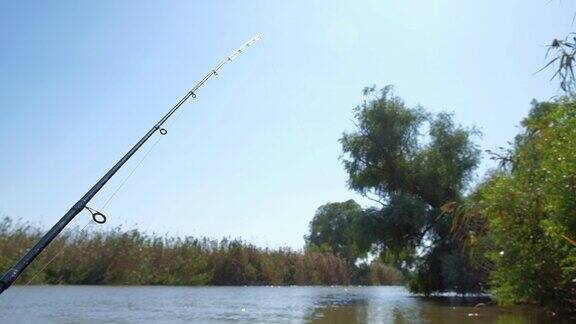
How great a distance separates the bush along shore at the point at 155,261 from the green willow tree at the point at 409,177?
35.8 ft

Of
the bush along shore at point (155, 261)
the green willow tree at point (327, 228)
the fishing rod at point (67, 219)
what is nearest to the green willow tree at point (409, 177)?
the bush along shore at point (155, 261)

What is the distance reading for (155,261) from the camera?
3419 centimetres

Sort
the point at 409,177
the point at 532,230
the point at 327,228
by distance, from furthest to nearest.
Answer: the point at 327,228 → the point at 409,177 → the point at 532,230

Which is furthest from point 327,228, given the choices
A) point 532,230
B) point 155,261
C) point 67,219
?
point 67,219

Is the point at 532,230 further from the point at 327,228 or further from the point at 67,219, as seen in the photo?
the point at 327,228

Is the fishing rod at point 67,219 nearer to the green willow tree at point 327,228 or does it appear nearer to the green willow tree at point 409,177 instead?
the green willow tree at point 409,177

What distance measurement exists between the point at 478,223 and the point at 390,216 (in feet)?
34.6

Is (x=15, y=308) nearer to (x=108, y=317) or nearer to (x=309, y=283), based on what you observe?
(x=108, y=317)

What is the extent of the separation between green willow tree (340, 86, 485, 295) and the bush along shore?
10.9 meters

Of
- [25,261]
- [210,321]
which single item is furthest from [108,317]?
[25,261]

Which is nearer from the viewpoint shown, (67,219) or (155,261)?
(67,219)

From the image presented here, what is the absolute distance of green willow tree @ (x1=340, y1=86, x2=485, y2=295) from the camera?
97.2 feet

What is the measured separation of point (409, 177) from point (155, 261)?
1467 centimetres

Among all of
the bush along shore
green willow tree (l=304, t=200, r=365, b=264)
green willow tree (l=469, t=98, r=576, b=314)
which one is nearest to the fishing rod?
green willow tree (l=469, t=98, r=576, b=314)
